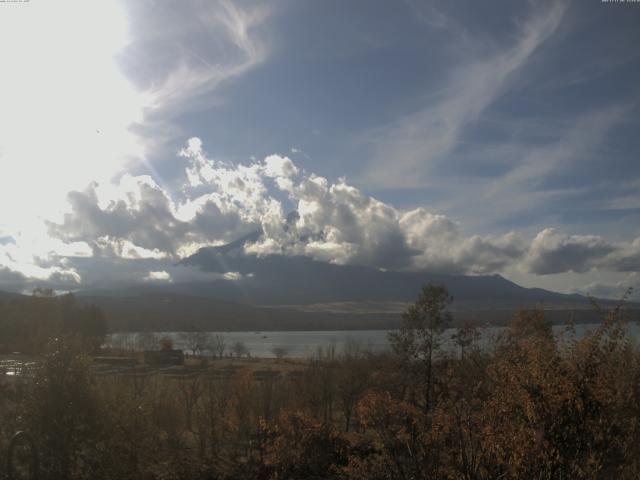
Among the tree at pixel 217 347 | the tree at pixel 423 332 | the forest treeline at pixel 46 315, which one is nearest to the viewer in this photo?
the tree at pixel 423 332

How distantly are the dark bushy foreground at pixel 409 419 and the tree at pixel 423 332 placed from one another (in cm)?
7

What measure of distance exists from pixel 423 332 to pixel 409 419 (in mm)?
14740

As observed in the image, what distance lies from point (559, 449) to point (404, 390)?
19.3m

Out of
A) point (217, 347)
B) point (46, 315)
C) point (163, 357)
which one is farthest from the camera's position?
point (217, 347)

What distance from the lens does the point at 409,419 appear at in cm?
1288

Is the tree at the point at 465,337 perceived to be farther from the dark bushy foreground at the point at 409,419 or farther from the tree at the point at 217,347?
the tree at the point at 217,347

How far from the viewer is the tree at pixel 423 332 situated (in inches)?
1066

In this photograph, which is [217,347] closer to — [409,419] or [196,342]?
[196,342]

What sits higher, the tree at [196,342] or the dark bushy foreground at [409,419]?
the dark bushy foreground at [409,419]

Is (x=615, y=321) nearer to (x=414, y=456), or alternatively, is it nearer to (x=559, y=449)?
(x=559, y=449)

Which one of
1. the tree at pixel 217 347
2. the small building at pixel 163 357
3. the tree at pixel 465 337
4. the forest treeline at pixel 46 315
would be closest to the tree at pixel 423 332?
the tree at pixel 465 337

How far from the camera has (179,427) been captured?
84.0 ft

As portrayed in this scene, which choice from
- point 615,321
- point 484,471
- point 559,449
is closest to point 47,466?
point 484,471

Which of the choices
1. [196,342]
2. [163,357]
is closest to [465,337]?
[163,357]
